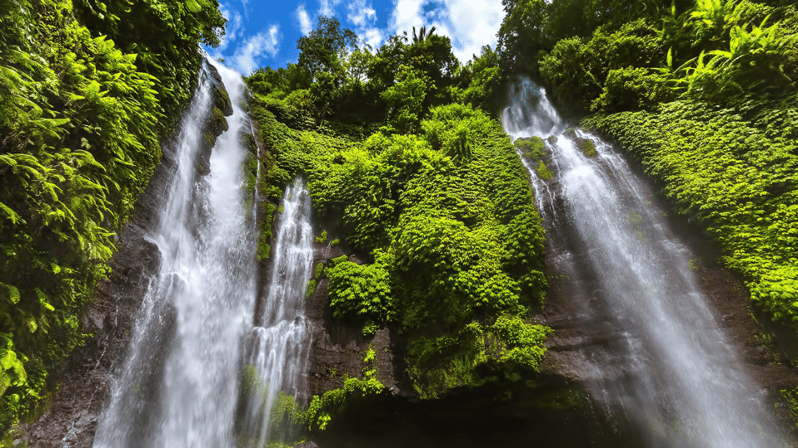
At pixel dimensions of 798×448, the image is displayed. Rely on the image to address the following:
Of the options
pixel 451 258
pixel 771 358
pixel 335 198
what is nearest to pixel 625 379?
pixel 771 358

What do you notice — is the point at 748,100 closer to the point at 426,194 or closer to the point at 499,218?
the point at 499,218

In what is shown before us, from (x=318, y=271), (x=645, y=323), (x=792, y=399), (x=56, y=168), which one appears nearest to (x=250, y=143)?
(x=318, y=271)

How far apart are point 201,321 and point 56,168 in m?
4.49

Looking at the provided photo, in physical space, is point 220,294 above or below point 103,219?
below

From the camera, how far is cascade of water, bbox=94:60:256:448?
5406mm

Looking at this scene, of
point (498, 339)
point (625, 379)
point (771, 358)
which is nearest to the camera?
point (771, 358)

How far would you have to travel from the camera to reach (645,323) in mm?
5734

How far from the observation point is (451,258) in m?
7.05

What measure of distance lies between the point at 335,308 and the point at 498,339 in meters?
4.41

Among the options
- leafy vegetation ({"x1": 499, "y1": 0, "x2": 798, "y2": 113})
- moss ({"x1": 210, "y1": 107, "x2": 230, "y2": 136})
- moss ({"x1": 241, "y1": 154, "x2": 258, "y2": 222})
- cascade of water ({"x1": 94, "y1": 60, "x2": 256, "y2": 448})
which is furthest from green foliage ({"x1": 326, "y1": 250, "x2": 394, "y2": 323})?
leafy vegetation ({"x1": 499, "y1": 0, "x2": 798, "y2": 113})

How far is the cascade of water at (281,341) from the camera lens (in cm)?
724

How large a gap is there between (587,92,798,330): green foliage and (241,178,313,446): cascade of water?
31.7ft

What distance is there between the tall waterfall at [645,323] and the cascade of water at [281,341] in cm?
686

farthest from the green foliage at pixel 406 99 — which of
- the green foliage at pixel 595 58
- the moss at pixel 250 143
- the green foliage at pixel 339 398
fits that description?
the green foliage at pixel 339 398
